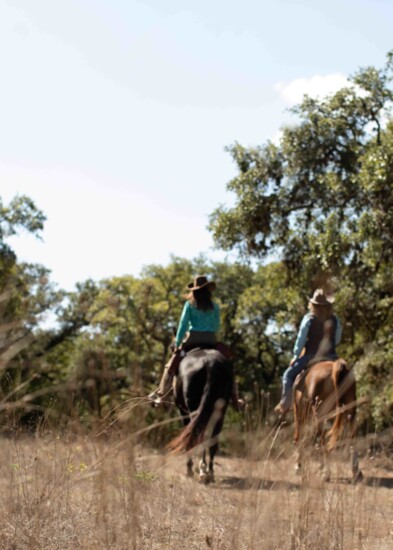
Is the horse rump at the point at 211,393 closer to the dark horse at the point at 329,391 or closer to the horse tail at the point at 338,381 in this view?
the dark horse at the point at 329,391

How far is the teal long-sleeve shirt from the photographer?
10742 millimetres

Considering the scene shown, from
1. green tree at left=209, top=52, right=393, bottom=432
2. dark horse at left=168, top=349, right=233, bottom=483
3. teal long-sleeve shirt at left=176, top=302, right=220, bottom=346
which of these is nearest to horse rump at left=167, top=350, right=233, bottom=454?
dark horse at left=168, top=349, right=233, bottom=483

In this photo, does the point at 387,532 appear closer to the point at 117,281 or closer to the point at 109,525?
the point at 109,525

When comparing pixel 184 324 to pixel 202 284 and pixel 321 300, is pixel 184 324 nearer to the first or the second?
pixel 202 284

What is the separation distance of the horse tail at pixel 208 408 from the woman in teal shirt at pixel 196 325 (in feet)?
2.11

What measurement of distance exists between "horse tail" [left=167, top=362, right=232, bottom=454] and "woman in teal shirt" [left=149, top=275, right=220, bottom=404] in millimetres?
643

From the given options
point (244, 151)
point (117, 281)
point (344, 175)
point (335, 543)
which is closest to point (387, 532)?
point (335, 543)

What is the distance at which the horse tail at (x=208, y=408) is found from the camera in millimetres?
8461

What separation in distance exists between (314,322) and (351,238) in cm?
883

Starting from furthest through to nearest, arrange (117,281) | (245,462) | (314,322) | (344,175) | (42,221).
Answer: (117,281) → (42,221) → (344,175) → (314,322) → (245,462)

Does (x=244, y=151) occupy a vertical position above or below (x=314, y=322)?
above

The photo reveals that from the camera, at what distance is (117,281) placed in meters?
47.2

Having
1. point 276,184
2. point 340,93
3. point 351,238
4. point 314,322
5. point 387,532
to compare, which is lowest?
point 387,532

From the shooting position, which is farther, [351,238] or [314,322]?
[351,238]
